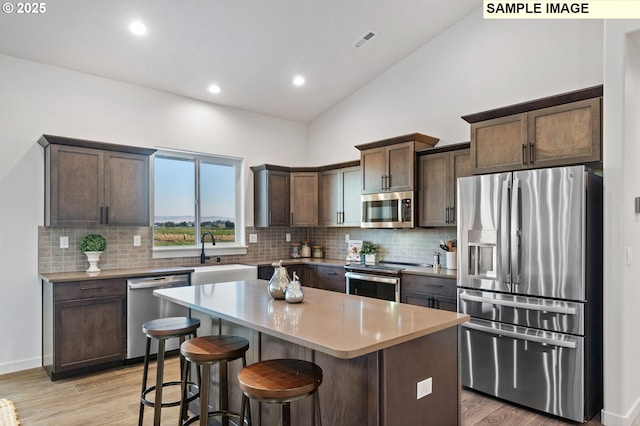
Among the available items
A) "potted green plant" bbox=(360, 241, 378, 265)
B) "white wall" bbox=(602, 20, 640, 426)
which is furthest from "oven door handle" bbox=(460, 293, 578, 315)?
"potted green plant" bbox=(360, 241, 378, 265)

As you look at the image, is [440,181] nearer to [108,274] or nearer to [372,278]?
[372,278]

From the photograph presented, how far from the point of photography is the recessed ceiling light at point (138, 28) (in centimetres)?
370

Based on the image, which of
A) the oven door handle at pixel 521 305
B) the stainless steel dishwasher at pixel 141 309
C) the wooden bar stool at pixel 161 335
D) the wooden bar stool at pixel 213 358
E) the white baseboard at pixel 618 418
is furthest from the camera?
the stainless steel dishwasher at pixel 141 309

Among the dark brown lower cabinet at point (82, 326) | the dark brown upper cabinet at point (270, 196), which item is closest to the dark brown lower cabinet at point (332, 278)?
the dark brown upper cabinet at point (270, 196)

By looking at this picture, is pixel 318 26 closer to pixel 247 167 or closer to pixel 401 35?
pixel 401 35

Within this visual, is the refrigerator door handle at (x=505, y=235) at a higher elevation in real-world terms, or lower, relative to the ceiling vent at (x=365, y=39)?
lower

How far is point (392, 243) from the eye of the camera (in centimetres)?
520

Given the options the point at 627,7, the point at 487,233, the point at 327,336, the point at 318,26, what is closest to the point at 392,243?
the point at 487,233

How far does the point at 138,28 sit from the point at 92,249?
2.24m

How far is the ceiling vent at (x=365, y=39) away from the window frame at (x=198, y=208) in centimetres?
224

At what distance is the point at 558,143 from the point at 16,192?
494cm

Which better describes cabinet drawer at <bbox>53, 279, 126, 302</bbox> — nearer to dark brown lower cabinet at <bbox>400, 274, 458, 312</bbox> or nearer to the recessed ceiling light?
the recessed ceiling light

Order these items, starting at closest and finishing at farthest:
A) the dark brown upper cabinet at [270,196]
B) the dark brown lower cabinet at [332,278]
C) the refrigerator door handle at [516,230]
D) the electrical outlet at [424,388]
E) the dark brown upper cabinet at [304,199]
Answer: the electrical outlet at [424,388] < the refrigerator door handle at [516,230] < the dark brown lower cabinet at [332,278] < the dark brown upper cabinet at [270,196] < the dark brown upper cabinet at [304,199]

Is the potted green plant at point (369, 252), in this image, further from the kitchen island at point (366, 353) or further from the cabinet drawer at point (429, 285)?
the kitchen island at point (366, 353)
